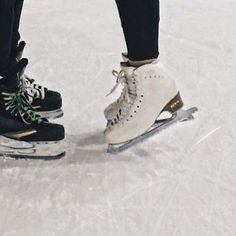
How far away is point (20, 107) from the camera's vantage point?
1013 millimetres

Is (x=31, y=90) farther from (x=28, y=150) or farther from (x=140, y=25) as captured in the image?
(x=140, y=25)

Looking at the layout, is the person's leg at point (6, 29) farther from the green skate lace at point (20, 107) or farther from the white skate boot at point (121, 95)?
the white skate boot at point (121, 95)

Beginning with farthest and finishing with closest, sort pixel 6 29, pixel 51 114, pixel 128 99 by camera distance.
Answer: pixel 51 114
pixel 128 99
pixel 6 29

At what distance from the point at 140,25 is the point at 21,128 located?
0.30m

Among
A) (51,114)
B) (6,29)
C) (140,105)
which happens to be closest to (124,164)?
(140,105)

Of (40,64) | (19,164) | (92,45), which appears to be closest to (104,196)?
(19,164)

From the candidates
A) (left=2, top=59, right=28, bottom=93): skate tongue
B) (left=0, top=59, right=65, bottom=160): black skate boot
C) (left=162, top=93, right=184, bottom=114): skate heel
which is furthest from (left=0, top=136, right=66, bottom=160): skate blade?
(left=162, top=93, right=184, bottom=114): skate heel

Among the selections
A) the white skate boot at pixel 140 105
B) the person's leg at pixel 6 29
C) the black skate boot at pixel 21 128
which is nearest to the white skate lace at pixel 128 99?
the white skate boot at pixel 140 105

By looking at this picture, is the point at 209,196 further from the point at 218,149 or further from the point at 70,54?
the point at 70,54

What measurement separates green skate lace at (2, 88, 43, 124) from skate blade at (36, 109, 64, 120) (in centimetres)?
10

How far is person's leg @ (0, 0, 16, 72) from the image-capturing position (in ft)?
3.04

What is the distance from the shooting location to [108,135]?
1.05m

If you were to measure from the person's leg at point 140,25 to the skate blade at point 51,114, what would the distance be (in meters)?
0.25

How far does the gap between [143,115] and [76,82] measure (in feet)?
1.15
